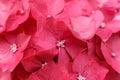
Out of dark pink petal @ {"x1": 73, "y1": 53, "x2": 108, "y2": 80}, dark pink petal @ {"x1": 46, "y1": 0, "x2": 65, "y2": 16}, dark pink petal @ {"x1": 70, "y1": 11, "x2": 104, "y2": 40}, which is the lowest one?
dark pink petal @ {"x1": 73, "y1": 53, "x2": 108, "y2": 80}

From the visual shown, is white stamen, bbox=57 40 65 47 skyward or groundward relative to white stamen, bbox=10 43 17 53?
groundward

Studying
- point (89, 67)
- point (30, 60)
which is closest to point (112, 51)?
point (89, 67)

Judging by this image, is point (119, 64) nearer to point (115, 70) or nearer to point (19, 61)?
point (115, 70)

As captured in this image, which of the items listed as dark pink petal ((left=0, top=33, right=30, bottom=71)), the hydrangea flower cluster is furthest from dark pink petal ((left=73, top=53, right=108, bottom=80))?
dark pink petal ((left=0, top=33, right=30, bottom=71))

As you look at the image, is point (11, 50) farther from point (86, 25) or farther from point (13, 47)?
point (86, 25)

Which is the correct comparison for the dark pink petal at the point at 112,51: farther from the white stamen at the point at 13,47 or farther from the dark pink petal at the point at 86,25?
the white stamen at the point at 13,47

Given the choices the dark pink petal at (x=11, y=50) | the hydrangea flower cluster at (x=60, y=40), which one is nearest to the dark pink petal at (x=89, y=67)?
the hydrangea flower cluster at (x=60, y=40)

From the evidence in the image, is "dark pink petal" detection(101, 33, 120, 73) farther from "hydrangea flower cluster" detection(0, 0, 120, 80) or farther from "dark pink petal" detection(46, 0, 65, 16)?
"dark pink petal" detection(46, 0, 65, 16)

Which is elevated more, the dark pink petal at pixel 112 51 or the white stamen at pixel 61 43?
the white stamen at pixel 61 43

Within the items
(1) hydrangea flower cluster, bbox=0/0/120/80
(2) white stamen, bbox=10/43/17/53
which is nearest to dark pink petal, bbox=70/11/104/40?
(1) hydrangea flower cluster, bbox=0/0/120/80
